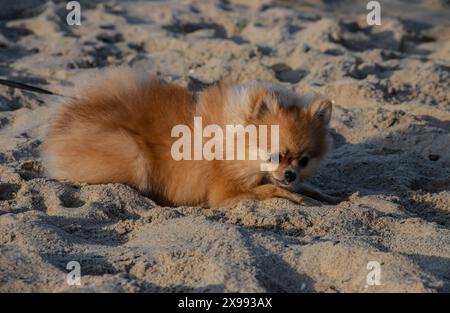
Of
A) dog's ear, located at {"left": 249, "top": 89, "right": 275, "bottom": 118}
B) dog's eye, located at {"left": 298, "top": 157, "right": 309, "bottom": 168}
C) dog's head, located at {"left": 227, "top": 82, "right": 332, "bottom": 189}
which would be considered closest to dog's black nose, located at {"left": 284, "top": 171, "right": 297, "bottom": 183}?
dog's head, located at {"left": 227, "top": 82, "right": 332, "bottom": 189}

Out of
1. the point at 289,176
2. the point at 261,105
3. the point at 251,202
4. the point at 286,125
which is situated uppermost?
the point at 261,105

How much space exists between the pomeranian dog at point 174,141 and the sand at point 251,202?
23cm

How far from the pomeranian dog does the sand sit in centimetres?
23

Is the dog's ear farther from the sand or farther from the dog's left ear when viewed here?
the sand

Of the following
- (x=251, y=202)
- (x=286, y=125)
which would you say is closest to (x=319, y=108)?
(x=286, y=125)

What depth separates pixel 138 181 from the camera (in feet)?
16.8

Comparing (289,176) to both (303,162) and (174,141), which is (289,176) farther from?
(174,141)

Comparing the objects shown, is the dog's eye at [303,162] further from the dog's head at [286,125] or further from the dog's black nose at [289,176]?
the dog's black nose at [289,176]

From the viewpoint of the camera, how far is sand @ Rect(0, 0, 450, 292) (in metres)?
3.66

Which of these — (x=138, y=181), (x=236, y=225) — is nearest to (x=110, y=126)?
(x=138, y=181)

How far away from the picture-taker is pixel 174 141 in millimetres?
5098

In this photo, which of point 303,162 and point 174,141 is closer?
point 174,141

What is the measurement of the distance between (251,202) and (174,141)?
68 cm
